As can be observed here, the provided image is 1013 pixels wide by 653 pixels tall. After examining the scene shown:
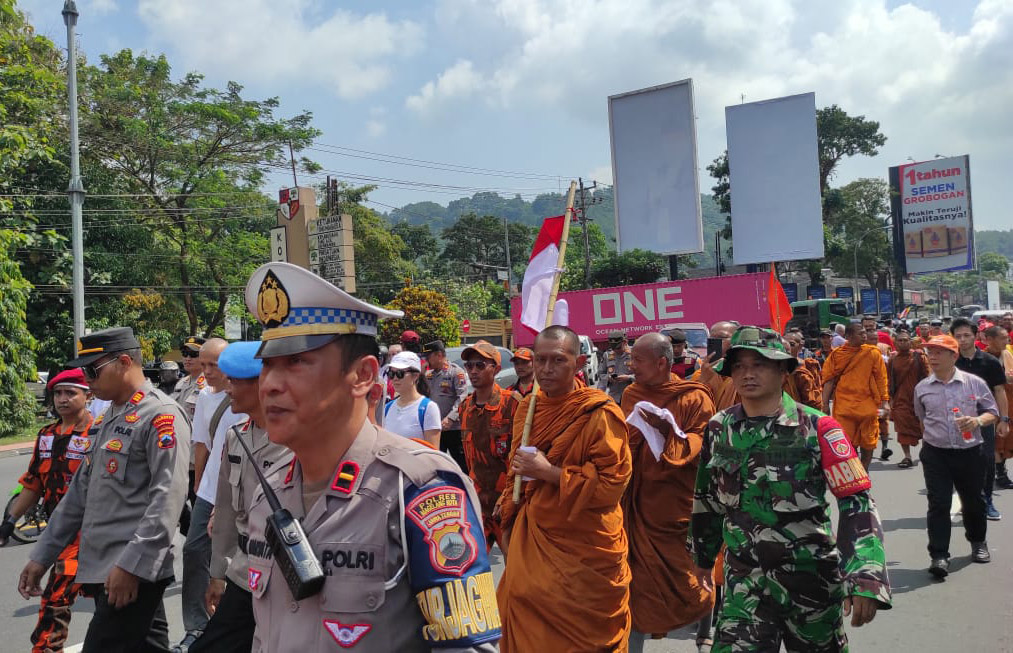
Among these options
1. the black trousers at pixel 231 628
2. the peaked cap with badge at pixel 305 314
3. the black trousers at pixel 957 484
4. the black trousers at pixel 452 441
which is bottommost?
the black trousers at pixel 957 484

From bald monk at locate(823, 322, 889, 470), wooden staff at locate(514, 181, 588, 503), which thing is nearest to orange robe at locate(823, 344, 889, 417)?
bald monk at locate(823, 322, 889, 470)

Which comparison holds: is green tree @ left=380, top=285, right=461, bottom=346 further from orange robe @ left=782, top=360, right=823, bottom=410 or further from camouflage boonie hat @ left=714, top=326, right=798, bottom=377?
camouflage boonie hat @ left=714, top=326, right=798, bottom=377

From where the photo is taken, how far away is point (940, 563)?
6.24 meters

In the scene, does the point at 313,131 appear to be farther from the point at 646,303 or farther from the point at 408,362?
the point at 408,362

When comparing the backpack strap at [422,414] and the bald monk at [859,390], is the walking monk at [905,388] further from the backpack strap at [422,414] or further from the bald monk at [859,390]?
the backpack strap at [422,414]

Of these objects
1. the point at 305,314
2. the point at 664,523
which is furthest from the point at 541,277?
the point at 305,314

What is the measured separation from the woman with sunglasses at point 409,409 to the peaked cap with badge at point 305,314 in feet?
14.4

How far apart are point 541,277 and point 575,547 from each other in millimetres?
1943

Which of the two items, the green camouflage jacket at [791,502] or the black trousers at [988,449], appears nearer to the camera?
the green camouflage jacket at [791,502]

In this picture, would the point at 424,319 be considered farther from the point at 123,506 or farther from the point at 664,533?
the point at 123,506

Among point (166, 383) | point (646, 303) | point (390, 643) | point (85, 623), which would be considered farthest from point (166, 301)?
point (390, 643)

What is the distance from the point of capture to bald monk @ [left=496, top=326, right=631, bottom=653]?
3970mm

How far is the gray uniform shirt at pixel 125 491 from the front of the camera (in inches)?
151

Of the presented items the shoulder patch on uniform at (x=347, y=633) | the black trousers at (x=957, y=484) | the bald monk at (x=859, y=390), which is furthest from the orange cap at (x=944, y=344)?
the shoulder patch on uniform at (x=347, y=633)
